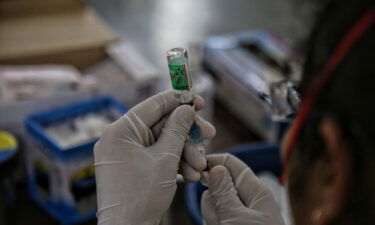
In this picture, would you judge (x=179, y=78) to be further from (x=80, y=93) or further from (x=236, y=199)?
(x=80, y=93)

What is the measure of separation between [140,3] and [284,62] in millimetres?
1432

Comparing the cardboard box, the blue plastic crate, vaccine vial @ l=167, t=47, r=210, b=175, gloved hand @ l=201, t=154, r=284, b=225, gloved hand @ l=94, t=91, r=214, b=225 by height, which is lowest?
the blue plastic crate

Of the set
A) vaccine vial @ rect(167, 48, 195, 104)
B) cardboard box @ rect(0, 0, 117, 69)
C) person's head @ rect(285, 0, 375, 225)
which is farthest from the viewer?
cardboard box @ rect(0, 0, 117, 69)

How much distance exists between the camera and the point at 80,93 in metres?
1.88

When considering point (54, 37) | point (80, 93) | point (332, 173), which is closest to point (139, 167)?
point (332, 173)

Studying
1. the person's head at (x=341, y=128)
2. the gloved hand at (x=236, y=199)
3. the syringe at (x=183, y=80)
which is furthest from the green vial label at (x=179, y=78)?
the person's head at (x=341, y=128)

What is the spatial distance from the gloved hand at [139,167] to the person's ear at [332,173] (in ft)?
1.17

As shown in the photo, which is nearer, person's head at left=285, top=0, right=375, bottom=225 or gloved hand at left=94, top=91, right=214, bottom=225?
person's head at left=285, top=0, right=375, bottom=225

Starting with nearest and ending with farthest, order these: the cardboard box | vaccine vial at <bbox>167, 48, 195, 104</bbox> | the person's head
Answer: the person's head
vaccine vial at <bbox>167, 48, 195, 104</bbox>
the cardboard box

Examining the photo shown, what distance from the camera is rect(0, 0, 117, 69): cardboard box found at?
80.3 inches

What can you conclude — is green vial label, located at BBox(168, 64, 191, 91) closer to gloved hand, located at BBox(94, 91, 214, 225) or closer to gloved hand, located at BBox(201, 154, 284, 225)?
gloved hand, located at BBox(94, 91, 214, 225)

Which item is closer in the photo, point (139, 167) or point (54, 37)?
point (139, 167)

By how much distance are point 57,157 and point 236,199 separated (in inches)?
32.3

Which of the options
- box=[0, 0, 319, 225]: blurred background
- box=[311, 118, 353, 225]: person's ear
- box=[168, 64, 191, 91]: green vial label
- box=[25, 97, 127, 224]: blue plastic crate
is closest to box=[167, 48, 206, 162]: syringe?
box=[168, 64, 191, 91]: green vial label
